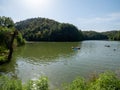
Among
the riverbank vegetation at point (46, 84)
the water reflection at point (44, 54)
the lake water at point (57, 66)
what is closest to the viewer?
the riverbank vegetation at point (46, 84)

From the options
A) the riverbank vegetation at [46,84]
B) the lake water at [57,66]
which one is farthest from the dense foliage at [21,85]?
the lake water at [57,66]

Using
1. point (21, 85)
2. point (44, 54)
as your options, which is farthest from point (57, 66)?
point (21, 85)

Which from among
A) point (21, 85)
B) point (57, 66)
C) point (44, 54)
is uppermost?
point (21, 85)

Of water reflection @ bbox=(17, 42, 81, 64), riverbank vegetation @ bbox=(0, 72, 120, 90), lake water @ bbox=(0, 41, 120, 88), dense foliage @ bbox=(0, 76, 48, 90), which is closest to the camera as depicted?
dense foliage @ bbox=(0, 76, 48, 90)

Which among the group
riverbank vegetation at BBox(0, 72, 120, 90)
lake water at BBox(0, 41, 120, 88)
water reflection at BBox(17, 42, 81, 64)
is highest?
riverbank vegetation at BBox(0, 72, 120, 90)

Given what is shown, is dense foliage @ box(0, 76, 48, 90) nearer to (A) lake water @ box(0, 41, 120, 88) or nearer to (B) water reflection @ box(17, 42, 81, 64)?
(A) lake water @ box(0, 41, 120, 88)

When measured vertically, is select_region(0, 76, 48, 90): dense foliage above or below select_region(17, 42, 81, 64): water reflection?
above

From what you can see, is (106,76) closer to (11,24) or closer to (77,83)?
(77,83)

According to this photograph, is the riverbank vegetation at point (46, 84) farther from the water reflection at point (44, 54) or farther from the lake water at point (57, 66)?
the water reflection at point (44, 54)

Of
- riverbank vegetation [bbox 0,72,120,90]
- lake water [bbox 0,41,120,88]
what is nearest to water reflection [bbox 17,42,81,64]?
lake water [bbox 0,41,120,88]

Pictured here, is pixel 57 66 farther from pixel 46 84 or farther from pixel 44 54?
pixel 46 84

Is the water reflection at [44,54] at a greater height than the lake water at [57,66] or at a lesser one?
greater

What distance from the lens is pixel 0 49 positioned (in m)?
41.4

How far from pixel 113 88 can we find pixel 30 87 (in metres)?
4.98
